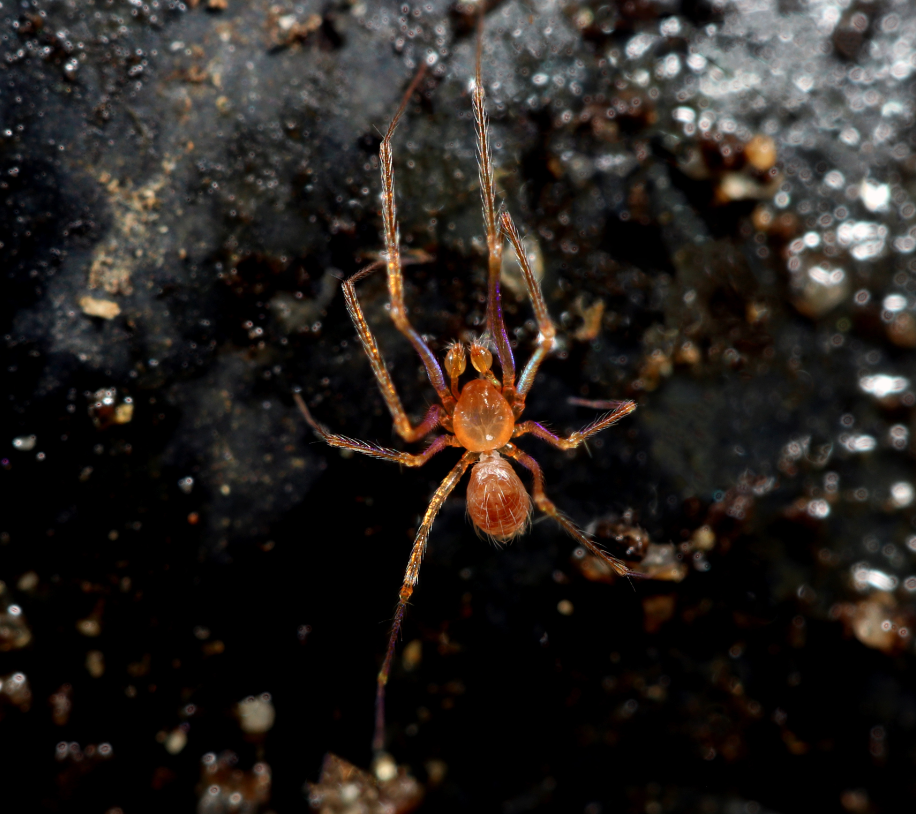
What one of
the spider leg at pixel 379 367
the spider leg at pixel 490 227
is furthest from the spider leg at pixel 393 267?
the spider leg at pixel 490 227

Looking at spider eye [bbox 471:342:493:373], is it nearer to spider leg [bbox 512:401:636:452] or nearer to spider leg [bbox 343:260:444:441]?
spider leg [bbox 343:260:444:441]

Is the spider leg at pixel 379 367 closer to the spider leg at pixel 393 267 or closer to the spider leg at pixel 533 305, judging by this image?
the spider leg at pixel 393 267

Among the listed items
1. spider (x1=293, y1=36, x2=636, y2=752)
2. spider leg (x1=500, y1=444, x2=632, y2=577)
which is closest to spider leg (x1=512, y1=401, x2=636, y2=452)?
spider (x1=293, y1=36, x2=636, y2=752)

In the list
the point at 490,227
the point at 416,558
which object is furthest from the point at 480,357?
the point at 416,558

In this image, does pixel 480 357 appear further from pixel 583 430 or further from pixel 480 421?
pixel 583 430

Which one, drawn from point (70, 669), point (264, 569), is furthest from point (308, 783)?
point (70, 669)

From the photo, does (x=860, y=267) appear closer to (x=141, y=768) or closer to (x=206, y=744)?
(x=206, y=744)

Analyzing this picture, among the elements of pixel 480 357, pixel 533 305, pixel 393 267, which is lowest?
pixel 480 357
